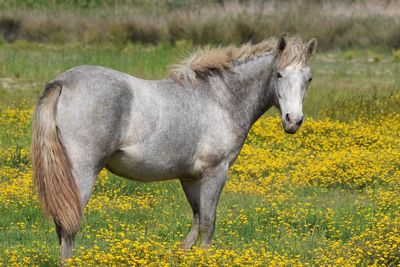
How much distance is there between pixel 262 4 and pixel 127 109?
25.5m

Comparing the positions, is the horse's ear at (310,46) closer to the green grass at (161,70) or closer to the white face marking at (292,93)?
the white face marking at (292,93)

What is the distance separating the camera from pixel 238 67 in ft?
31.2

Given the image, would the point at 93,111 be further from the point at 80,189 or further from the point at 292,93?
the point at 292,93

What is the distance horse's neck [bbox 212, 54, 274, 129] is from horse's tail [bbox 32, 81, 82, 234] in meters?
1.94

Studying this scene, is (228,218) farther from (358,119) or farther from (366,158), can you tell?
(358,119)

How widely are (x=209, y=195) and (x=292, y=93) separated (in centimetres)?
119

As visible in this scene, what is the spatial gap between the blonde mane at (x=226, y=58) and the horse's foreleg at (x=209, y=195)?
2.79 feet

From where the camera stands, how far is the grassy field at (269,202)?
8.69 metres

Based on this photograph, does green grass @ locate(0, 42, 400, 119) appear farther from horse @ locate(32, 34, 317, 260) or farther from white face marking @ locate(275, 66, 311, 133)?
white face marking @ locate(275, 66, 311, 133)

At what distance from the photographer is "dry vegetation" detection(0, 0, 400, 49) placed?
28.7m

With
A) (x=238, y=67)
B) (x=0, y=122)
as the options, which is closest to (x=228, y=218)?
(x=238, y=67)

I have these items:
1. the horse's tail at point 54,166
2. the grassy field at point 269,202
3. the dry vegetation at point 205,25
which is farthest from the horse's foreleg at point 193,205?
the dry vegetation at point 205,25

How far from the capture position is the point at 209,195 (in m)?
9.09

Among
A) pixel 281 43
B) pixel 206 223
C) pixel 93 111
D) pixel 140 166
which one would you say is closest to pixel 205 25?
pixel 281 43
